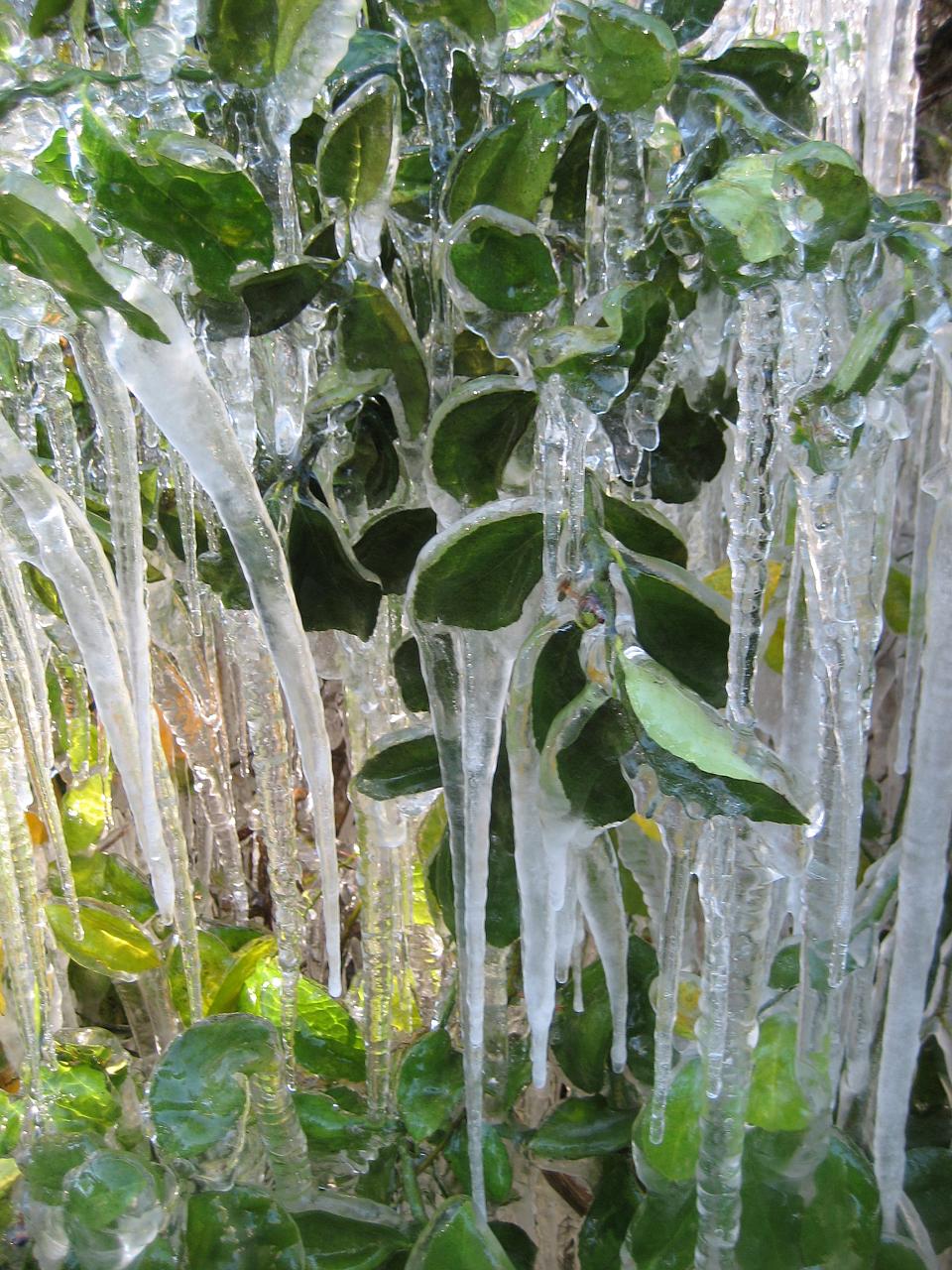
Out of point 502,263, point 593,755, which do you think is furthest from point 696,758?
point 502,263

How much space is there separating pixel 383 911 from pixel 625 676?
12.8 inches

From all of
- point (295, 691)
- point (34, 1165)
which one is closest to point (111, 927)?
point (34, 1165)

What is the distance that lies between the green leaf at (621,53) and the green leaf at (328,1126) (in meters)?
0.58

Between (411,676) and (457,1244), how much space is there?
292mm

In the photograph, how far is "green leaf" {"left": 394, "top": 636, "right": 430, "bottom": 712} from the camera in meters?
0.53

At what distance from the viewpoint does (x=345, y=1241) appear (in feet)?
1.95

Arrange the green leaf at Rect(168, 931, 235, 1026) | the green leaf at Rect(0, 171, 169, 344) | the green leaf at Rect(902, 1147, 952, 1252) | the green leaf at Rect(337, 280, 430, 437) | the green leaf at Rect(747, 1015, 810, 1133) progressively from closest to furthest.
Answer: the green leaf at Rect(0, 171, 169, 344), the green leaf at Rect(337, 280, 430, 437), the green leaf at Rect(747, 1015, 810, 1133), the green leaf at Rect(902, 1147, 952, 1252), the green leaf at Rect(168, 931, 235, 1026)

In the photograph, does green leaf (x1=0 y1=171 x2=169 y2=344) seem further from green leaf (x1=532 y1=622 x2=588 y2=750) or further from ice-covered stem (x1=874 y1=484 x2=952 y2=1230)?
ice-covered stem (x1=874 y1=484 x2=952 y2=1230)

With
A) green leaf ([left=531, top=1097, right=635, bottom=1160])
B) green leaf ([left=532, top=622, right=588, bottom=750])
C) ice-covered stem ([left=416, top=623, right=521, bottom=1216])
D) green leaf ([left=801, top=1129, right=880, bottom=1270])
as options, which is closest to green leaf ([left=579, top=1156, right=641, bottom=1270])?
green leaf ([left=531, top=1097, right=635, bottom=1160])

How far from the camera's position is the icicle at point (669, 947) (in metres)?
0.46

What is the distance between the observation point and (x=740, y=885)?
19.4 inches

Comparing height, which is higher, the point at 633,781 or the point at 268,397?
the point at 268,397

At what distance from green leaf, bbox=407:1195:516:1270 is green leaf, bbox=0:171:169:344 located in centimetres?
46

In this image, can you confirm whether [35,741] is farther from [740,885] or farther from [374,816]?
[740,885]
